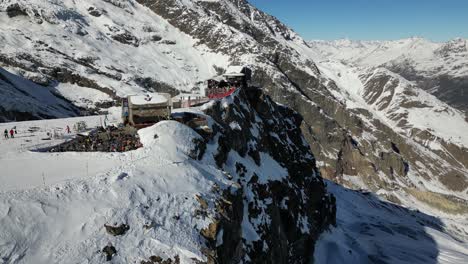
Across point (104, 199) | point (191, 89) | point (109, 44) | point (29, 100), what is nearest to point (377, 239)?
point (104, 199)

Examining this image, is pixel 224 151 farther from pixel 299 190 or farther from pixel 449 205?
pixel 449 205

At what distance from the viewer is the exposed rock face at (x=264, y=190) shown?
27941mm

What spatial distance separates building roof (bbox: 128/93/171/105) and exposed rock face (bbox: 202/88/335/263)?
6162mm

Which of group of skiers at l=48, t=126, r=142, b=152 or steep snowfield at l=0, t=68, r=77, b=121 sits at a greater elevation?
group of skiers at l=48, t=126, r=142, b=152

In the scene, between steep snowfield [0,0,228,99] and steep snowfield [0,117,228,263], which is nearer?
steep snowfield [0,117,228,263]

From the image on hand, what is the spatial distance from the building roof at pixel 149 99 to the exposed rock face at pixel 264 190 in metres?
6.16

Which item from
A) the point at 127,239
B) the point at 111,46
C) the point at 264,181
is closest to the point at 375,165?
the point at 111,46

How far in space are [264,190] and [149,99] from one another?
16.2m

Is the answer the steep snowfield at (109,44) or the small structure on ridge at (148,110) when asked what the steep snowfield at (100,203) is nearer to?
the small structure on ridge at (148,110)

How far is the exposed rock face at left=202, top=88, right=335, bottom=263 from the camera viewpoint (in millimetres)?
27941

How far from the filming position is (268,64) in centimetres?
17162

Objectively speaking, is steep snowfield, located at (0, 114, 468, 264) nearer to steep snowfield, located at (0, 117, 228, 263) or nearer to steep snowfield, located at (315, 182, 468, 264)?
steep snowfield, located at (0, 117, 228, 263)

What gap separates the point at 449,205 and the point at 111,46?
161822mm

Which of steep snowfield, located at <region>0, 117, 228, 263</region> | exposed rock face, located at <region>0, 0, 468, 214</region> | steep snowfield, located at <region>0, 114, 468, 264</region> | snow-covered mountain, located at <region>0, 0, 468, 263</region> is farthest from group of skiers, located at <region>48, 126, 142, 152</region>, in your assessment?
exposed rock face, located at <region>0, 0, 468, 214</region>
